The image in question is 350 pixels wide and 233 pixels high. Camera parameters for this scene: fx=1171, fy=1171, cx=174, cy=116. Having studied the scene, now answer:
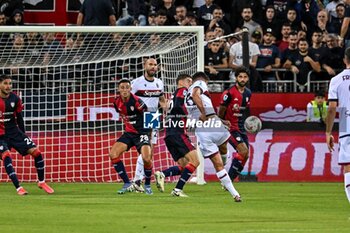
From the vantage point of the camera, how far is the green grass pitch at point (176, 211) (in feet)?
43.3

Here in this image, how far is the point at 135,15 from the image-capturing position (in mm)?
27938

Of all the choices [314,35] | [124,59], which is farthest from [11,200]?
[314,35]

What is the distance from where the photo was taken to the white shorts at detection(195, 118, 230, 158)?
18547mm

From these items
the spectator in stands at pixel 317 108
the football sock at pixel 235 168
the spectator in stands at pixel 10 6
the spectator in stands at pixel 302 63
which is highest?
the spectator in stands at pixel 10 6

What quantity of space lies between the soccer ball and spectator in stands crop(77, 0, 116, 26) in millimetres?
3917

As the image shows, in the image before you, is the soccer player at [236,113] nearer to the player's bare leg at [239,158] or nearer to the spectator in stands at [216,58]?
the player's bare leg at [239,158]

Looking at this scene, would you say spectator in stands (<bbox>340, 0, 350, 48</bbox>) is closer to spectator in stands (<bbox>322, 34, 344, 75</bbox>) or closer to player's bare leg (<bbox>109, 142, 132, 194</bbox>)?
spectator in stands (<bbox>322, 34, 344, 75</bbox>)

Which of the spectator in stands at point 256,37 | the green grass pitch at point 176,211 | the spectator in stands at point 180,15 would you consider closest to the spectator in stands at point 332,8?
the spectator in stands at point 256,37

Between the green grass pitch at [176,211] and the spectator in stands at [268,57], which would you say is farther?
the spectator in stands at [268,57]

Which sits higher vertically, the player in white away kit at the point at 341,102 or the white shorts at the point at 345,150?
the player in white away kit at the point at 341,102

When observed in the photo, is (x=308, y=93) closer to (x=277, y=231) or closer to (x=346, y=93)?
(x=346, y=93)

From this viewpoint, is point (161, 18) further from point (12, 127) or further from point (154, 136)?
point (12, 127)

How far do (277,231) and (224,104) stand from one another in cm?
995

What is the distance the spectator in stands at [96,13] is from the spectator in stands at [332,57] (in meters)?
5.00
